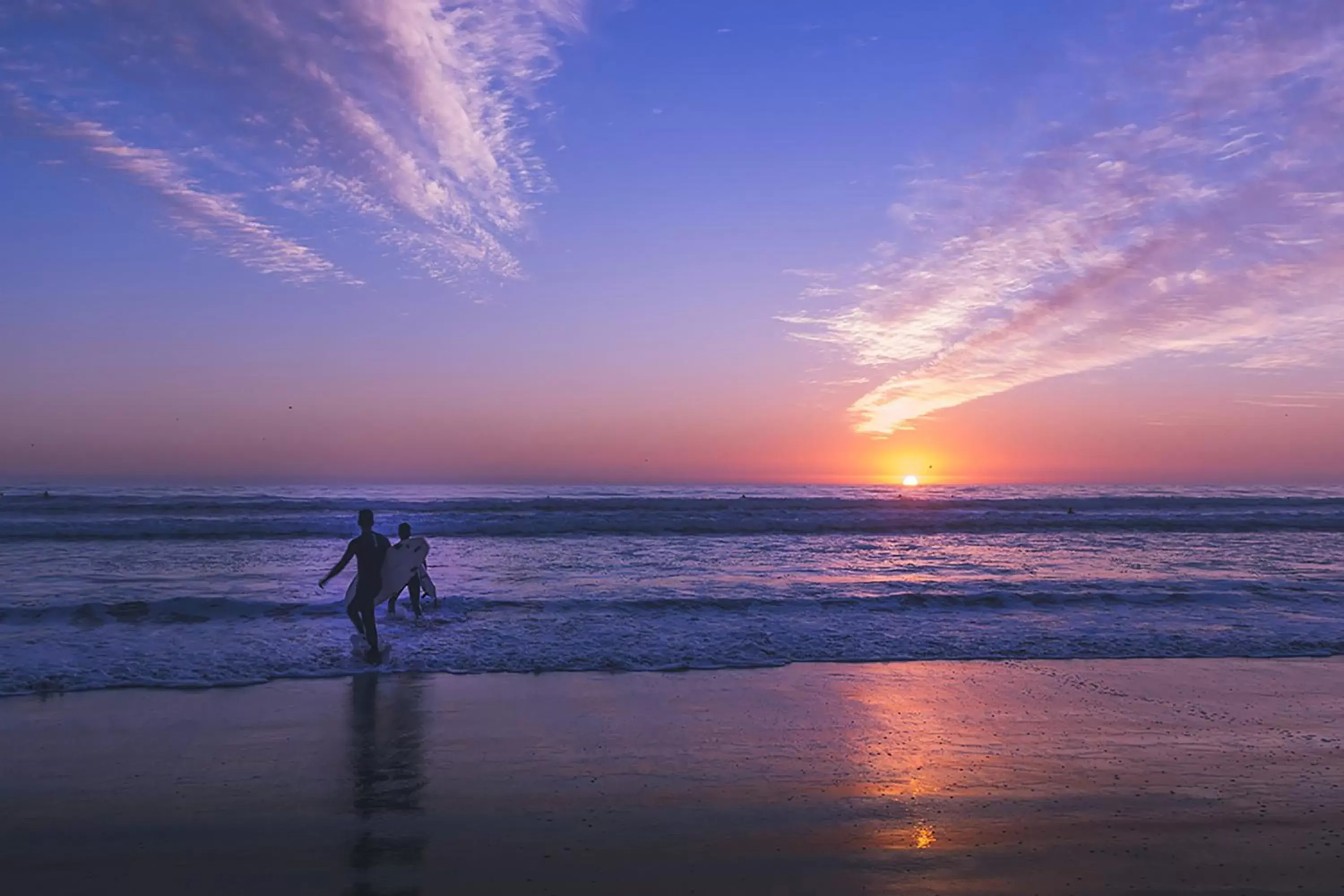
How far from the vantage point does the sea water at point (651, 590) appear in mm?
11930

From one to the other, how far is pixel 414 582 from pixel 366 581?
9.29ft

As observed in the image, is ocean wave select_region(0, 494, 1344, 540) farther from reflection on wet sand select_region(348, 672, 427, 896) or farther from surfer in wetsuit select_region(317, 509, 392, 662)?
reflection on wet sand select_region(348, 672, 427, 896)

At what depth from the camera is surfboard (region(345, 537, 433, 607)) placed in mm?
11820

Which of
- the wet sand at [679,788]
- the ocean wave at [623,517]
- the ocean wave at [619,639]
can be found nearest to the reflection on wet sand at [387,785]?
the wet sand at [679,788]

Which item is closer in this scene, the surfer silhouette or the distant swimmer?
the distant swimmer

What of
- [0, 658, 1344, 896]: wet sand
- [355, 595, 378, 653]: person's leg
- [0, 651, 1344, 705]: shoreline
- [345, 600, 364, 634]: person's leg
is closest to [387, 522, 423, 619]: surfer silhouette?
[345, 600, 364, 634]: person's leg

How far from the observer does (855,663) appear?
1153 cm

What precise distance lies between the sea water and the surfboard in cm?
80

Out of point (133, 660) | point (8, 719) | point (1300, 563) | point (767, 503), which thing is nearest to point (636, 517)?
point (767, 503)

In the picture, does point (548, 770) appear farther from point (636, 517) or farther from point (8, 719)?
point (636, 517)

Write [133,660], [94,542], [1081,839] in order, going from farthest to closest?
[94,542] < [133,660] < [1081,839]

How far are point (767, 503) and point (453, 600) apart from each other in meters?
29.8

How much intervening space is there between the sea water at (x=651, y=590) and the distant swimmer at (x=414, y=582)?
34 cm

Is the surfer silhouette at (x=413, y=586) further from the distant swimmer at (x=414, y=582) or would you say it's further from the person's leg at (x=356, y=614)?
the person's leg at (x=356, y=614)
